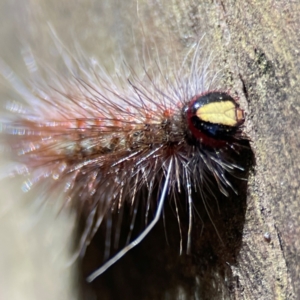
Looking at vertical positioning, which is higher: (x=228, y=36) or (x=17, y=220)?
(x=228, y=36)

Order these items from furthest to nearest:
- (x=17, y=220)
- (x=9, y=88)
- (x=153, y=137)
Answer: (x=17, y=220), (x=9, y=88), (x=153, y=137)

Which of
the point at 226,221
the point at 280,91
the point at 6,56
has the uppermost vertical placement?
the point at 6,56

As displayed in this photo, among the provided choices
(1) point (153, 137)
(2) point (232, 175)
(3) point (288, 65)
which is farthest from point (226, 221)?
(3) point (288, 65)

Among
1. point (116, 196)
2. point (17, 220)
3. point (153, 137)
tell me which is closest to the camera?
point (153, 137)

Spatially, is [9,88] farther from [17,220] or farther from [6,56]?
[17,220]

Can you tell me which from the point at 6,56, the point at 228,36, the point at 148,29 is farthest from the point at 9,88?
the point at 228,36

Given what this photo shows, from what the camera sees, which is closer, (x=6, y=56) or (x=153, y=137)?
(x=153, y=137)

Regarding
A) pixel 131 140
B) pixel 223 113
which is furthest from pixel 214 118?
pixel 131 140
